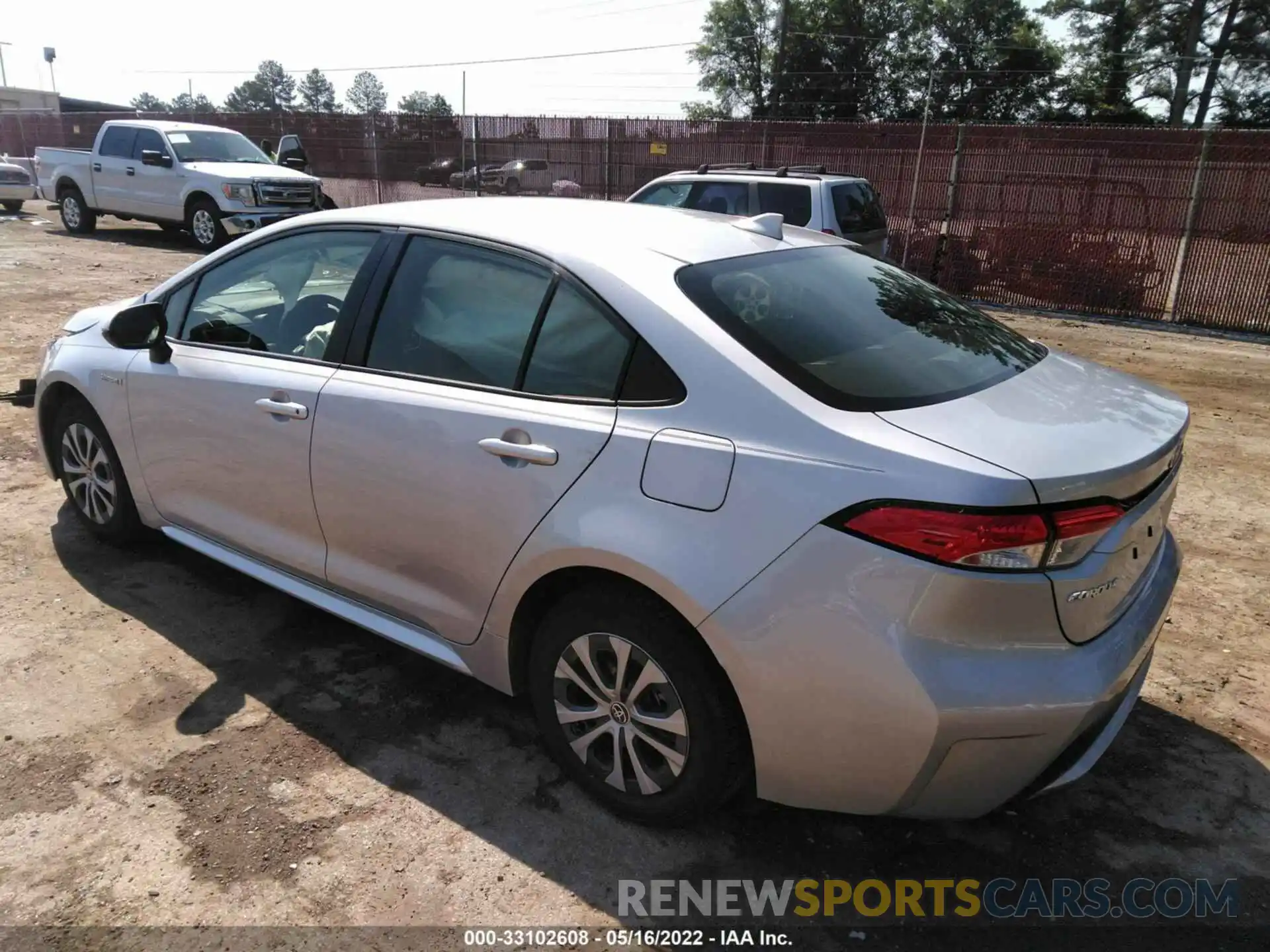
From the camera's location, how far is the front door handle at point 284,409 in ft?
10.3

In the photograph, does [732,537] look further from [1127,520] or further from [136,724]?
[136,724]

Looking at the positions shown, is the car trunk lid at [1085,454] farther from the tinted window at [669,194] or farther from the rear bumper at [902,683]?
the tinted window at [669,194]

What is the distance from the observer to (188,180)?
14.7 m

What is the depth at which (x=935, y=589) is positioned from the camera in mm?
2008

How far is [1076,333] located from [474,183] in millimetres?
12299

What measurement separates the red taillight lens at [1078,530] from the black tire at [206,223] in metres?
15.0

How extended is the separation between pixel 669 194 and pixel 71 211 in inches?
530

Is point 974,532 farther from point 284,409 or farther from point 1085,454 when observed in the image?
point 284,409

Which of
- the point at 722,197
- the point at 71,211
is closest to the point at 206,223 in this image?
the point at 71,211

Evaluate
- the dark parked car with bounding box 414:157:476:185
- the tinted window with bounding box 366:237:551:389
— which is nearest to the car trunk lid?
the tinted window with bounding box 366:237:551:389

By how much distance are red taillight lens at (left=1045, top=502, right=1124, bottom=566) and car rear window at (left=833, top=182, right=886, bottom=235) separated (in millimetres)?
7772

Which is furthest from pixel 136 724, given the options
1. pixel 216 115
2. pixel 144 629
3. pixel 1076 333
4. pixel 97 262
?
pixel 216 115

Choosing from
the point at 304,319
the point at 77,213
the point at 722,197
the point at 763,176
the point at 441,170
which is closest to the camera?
the point at 304,319

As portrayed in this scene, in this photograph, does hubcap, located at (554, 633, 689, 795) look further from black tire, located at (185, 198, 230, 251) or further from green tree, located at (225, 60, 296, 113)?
green tree, located at (225, 60, 296, 113)
